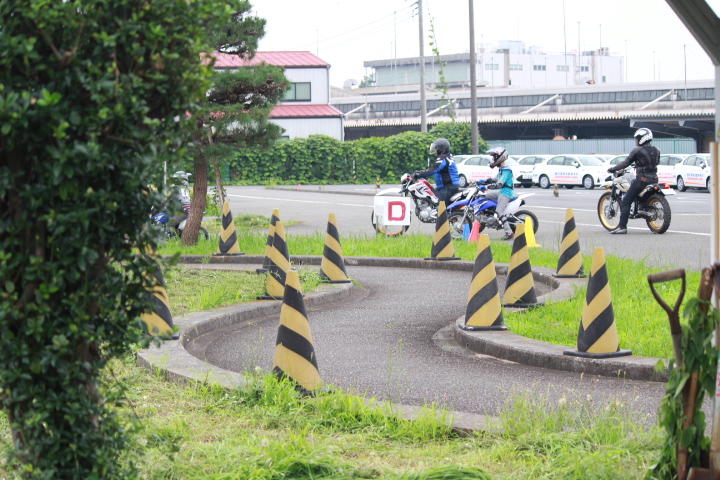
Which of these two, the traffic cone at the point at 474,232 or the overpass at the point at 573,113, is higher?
the overpass at the point at 573,113

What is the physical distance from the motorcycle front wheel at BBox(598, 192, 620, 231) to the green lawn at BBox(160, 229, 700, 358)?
4448mm

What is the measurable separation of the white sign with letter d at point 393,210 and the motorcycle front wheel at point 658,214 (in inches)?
178

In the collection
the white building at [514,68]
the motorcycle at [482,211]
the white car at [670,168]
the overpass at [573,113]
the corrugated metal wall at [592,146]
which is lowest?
the motorcycle at [482,211]

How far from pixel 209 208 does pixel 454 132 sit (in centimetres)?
2801

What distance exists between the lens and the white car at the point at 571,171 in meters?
42.8

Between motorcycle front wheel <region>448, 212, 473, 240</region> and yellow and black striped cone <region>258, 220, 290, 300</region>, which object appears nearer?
yellow and black striped cone <region>258, 220, 290, 300</region>

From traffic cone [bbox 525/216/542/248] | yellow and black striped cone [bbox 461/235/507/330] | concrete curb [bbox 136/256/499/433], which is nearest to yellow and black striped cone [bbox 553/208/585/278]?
concrete curb [bbox 136/256/499/433]

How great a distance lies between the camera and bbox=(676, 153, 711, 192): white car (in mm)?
38531

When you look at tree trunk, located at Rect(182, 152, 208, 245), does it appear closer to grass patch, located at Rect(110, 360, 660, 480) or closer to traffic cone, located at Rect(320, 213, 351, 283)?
traffic cone, located at Rect(320, 213, 351, 283)

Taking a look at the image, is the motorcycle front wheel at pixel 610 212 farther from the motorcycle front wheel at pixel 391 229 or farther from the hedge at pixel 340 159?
the hedge at pixel 340 159

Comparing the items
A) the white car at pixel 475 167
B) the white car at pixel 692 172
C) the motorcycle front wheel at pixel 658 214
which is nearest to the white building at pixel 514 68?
the white car at pixel 475 167

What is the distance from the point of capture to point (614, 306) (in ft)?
32.1

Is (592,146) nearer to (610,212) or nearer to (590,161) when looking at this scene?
(590,161)

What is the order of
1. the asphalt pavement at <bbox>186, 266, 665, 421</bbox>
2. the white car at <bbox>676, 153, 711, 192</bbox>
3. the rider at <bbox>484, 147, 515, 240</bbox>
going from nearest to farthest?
the asphalt pavement at <bbox>186, 266, 665, 421</bbox> < the rider at <bbox>484, 147, 515, 240</bbox> < the white car at <bbox>676, 153, 711, 192</bbox>
